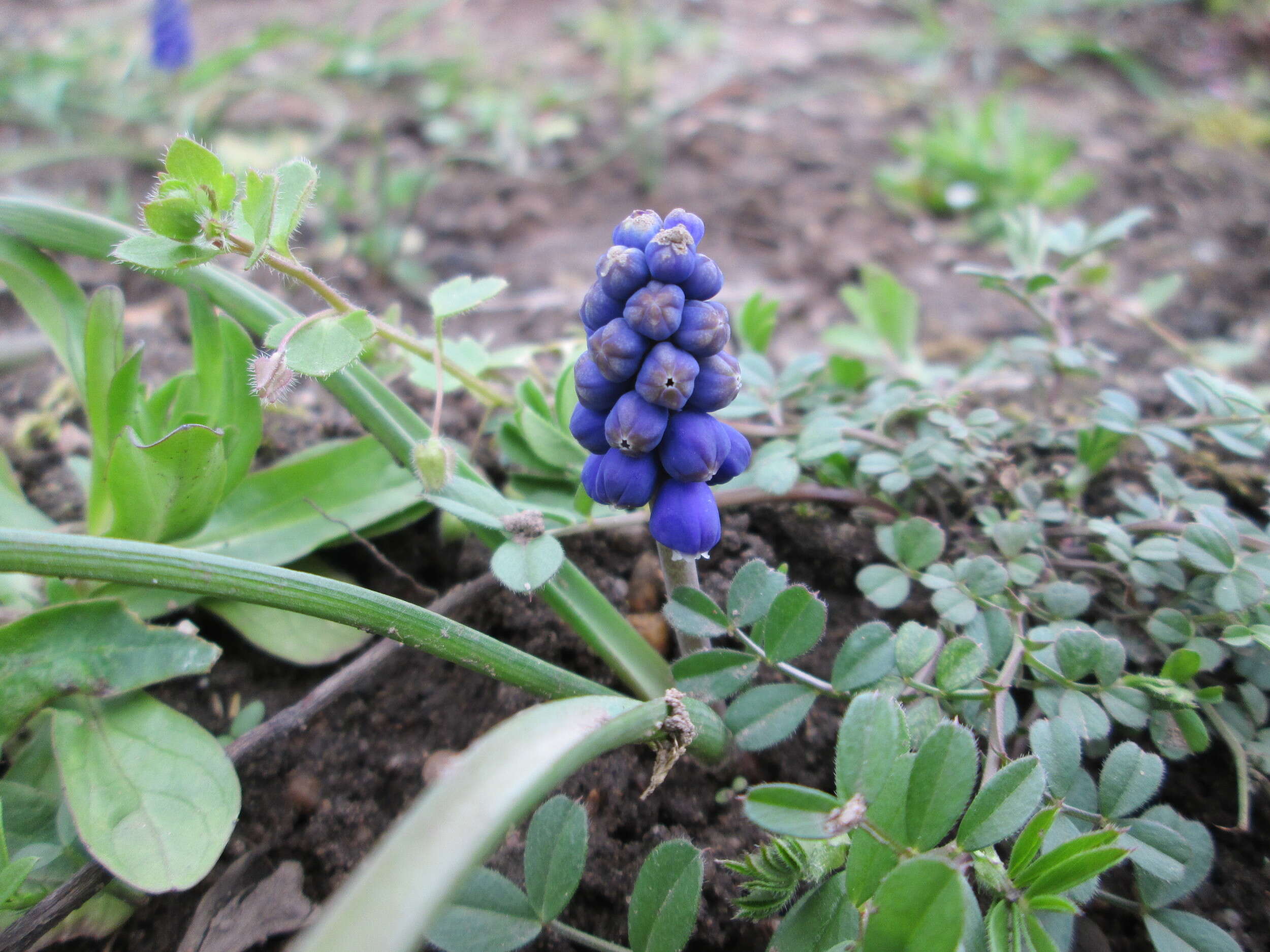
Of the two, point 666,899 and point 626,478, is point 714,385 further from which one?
point 666,899

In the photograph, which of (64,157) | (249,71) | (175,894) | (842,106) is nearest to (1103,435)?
(175,894)

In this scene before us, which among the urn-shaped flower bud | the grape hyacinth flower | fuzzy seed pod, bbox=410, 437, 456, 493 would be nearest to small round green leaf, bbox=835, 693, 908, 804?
fuzzy seed pod, bbox=410, 437, 456, 493

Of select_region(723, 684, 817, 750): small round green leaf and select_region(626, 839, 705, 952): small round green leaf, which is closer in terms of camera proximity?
select_region(626, 839, 705, 952): small round green leaf

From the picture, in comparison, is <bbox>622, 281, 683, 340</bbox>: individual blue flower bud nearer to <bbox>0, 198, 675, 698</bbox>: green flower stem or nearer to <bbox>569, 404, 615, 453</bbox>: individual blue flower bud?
<bbox>569, 404, 615, 453</bbox>: individual blue flower bud

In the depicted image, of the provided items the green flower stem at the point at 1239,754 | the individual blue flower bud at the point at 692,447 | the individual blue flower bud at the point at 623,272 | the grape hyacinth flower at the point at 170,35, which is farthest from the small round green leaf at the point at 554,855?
the grape hyacinth flower at the point at 170,35

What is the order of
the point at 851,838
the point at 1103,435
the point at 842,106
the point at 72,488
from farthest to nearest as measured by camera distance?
the point at 842,106, the point at 72,488, the point at 1103,435, the point at 851,838

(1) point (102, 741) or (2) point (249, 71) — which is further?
(2) point (249, 71)

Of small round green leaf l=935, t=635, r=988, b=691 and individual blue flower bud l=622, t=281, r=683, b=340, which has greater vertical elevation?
individual blue flower bud l=622, t=281, r=683, b=340

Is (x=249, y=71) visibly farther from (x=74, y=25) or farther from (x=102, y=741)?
(x=102, y=741)
